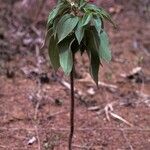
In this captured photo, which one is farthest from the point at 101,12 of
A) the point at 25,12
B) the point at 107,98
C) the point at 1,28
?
the point at 25,12

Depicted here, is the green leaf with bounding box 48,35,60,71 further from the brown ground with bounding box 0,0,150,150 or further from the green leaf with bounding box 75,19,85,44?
the brown ground with bounding box 0,0,150,150

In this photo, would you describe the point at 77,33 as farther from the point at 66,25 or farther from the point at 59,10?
the point at 59,10

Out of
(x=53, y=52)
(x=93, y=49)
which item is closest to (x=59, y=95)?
(x=53, y=52)

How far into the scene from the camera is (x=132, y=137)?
3797 millimetres

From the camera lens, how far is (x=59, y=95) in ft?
14.2

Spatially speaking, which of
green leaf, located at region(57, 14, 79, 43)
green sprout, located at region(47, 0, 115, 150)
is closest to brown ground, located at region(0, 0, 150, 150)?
green sprout, located at region(47, 0, 115, 150)

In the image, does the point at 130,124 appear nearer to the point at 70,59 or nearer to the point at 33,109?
the point at 33,109

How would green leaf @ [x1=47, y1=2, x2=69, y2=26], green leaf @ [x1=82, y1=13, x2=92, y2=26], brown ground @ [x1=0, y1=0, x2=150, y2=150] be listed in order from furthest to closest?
brown ground @ [x1=0, y1=0, x2=150, y2=150] < green leaf @ [x1=47, y1=2, x2=69, y2=26] < green leaf @ [x1=82, y1=13, x2=92, y2=26]

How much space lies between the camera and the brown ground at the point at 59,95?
12.1ft

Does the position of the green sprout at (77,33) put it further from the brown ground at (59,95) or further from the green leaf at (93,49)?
the brown ground at (59,95)

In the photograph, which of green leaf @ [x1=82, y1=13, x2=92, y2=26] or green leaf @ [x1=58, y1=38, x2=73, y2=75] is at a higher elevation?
green leaf @ [x1=82, y1=13, x2=92, y2=26]

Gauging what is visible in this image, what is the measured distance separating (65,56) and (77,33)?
6.1 inches

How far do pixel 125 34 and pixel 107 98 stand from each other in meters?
1.55

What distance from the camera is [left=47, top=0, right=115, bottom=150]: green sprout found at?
2.82 m
